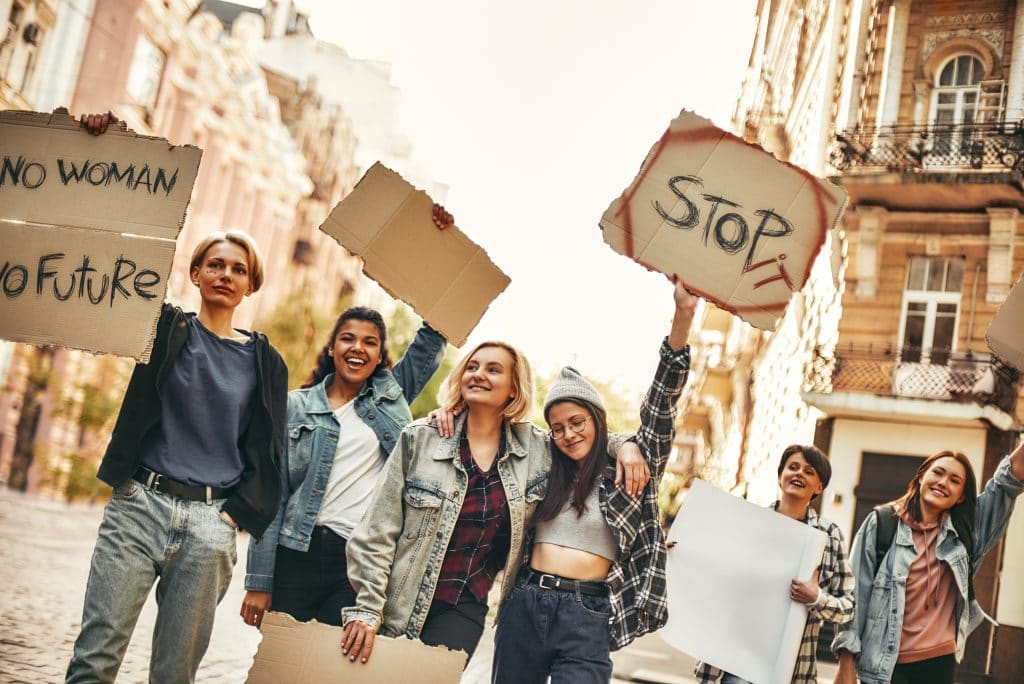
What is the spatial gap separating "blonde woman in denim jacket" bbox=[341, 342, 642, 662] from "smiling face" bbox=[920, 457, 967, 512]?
6.60 ft

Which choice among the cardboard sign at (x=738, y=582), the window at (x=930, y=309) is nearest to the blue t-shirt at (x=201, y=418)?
the cardboard sign at (x=738, y=582)

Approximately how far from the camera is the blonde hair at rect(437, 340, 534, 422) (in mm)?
4422

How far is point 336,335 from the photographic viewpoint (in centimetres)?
529

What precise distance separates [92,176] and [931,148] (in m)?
14.2

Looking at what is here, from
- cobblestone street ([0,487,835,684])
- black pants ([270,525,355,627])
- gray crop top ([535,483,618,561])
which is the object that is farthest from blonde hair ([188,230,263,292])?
cobblestone street ([0,487,835,684])

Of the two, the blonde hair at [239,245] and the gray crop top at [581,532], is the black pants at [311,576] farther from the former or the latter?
the blonde hair at [239,245]

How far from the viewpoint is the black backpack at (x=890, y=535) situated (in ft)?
18.0

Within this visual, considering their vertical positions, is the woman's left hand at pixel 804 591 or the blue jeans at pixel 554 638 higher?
the woman's left hand at pixel 804 591

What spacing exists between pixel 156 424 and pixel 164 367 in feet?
0.71

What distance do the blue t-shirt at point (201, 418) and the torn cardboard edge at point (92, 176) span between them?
485 millimetres

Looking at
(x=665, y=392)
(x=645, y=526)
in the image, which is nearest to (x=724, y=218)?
(x=665, y=392)

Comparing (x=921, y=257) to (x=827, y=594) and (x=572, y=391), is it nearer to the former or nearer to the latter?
(x=827, y=594)

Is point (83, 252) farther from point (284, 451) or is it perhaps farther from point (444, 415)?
point (444, 415)

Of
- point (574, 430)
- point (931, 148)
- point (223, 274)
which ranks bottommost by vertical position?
point (574, 430)
